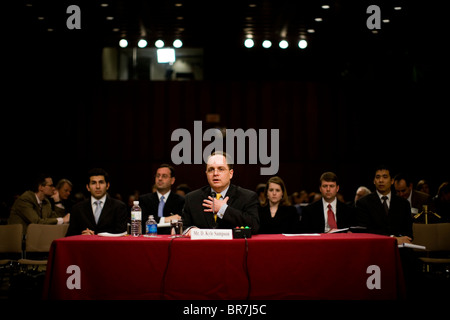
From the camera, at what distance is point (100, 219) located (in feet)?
14.7

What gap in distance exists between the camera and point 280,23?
31.8ft

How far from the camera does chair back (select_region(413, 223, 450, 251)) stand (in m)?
5.13

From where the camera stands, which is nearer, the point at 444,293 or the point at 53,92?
the point at 444,293

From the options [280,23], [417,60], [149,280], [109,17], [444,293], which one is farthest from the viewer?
[417,60]

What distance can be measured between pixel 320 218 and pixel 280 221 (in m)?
0.44

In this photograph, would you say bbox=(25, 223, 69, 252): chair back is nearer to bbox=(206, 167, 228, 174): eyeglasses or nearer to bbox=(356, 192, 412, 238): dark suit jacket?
bbox=(206, 167, 228, 174): eyeglasses

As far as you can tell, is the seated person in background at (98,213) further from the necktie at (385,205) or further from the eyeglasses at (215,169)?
the necktie at (385,205)

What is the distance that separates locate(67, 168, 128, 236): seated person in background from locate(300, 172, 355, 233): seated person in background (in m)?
1.92

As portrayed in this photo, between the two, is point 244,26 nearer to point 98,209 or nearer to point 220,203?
point 98,209

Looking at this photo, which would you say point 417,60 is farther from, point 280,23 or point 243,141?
point 243,141

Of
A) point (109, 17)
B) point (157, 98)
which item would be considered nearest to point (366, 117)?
point (157, 98)

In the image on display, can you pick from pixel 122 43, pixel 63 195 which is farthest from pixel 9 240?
pixel 122 43

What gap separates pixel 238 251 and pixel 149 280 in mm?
633

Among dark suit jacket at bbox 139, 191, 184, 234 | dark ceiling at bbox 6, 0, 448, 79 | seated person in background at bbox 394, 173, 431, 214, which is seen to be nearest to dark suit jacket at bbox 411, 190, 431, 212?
seated person in background at bbox 394, 173, 431, 214
